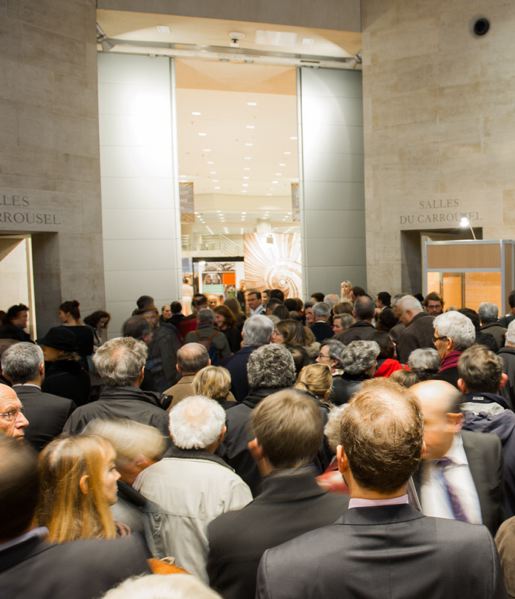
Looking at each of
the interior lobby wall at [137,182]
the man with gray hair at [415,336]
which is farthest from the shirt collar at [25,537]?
the interior lobby wall at [137,182]

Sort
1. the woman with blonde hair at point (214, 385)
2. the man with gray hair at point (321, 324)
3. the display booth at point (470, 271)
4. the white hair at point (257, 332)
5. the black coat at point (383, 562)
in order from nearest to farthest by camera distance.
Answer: the black coat at point (383, 562) < the woman with blonde hair at point (214, 385) < the white hair at point (257, 332) < the man with gray hair at point (321, 324) < the display booth at point (470, 271)

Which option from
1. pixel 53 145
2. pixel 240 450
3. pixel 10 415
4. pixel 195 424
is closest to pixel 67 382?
pixel 10 415

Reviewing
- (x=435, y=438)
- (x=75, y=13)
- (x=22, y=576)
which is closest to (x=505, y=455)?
(x=435, y=438)

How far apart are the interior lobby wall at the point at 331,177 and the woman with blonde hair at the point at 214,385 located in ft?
35.6

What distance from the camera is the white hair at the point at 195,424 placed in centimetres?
267

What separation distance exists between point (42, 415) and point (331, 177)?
11923 millimetres

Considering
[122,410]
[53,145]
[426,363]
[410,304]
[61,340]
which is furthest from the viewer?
[53,145]

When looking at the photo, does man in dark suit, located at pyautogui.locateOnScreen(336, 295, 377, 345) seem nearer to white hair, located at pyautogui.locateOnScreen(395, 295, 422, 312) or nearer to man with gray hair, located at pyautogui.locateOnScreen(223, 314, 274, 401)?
white hair, located at pyautogui.locateOnScreen(395, 295, 422, 312)

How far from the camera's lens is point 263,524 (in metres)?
2.02

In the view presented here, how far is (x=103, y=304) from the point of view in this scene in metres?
11.9

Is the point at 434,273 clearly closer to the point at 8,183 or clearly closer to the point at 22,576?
the point at 8,183

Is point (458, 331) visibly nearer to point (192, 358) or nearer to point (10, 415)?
point (192, 358)

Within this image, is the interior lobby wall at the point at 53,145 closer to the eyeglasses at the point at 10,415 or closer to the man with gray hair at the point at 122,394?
the man with gray hair at the point at 122,394

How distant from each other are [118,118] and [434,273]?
704 centimetres
